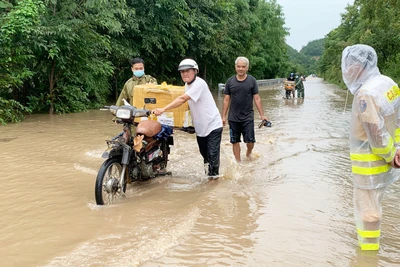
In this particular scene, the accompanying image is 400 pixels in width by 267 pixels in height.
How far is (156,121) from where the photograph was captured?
19.4 feet

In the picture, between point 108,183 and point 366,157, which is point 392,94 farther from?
point 108,183

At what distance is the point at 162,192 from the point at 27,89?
10.3m

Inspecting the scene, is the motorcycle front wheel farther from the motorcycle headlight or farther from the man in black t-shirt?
the man in black t-shirt

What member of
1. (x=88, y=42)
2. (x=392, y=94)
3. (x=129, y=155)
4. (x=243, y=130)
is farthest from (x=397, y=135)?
(x=88, y=42)

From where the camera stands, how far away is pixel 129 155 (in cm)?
517

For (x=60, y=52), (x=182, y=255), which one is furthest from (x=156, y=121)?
(x=60, y=52)

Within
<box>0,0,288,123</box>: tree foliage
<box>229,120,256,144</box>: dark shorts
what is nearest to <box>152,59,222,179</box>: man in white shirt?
<box>229,120,256,144</box>: dark shorts

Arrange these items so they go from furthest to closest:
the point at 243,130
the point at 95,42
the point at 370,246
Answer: the point at 95,42 < the point at 243,130 < the point at 370,246

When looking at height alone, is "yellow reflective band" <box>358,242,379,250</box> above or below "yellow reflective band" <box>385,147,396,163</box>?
below

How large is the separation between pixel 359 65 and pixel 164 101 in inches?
120

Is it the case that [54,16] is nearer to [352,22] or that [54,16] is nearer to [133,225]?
[133,225]

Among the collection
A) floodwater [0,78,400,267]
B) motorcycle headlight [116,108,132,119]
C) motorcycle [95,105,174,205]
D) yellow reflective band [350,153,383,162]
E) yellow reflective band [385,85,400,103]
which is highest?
yellow reflective band [385,85,400,103]

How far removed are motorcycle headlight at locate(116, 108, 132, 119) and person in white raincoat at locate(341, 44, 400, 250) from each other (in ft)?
8.44

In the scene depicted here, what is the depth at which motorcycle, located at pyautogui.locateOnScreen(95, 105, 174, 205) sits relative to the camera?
4.95 m
